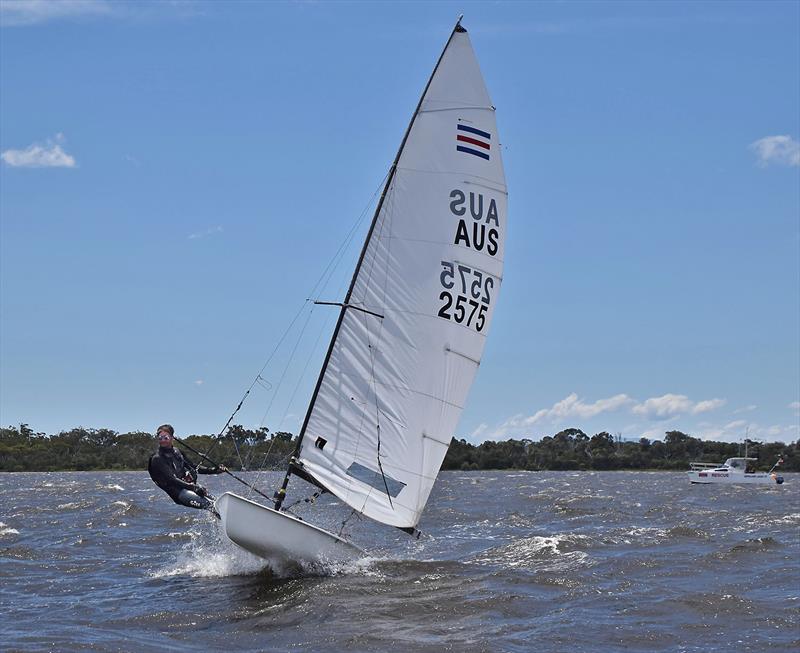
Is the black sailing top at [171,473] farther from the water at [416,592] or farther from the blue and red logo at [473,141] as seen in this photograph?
the blue and red logo at [473,141]

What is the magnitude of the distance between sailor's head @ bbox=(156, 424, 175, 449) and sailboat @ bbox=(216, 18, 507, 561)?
1757 millimetres

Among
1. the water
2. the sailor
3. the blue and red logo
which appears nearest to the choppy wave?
the water

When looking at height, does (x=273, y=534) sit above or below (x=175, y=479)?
below

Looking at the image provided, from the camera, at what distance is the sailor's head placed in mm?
13898

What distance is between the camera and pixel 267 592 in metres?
13.4

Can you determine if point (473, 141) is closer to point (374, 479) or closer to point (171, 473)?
point (374, 479)

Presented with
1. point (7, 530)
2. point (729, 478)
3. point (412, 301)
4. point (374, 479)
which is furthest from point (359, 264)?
point (729, 478)

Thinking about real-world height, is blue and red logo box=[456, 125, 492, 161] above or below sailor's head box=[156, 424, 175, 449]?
above

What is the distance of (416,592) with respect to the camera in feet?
45.1

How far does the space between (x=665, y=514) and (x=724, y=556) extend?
11.4 meters

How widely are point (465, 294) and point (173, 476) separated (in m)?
5.04

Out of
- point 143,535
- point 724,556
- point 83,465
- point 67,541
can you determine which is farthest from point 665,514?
point 83,465

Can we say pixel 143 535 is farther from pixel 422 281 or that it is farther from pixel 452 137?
pixel 452 137

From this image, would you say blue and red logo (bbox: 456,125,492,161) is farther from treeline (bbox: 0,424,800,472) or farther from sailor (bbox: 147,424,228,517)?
treeline (bbox: 0,424,800,472)
